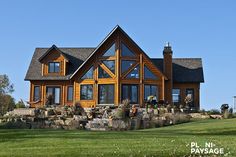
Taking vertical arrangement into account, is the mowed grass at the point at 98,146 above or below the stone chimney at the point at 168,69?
below

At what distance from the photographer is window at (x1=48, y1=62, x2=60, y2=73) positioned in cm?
4412

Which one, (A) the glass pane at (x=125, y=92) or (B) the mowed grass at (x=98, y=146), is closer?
(B) the mowed grass at (x=98, y=146)

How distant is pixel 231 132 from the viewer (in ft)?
65.6

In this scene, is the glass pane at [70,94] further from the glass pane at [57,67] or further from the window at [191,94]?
the window at [191,94]

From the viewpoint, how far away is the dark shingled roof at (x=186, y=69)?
43188mm

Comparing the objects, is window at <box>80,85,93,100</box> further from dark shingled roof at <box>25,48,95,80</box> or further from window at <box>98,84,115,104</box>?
dark shingled roof at <box>25,48,95,80</box>

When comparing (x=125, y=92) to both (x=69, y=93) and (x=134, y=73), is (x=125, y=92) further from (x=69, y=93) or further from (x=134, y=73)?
(x=69, y=93)

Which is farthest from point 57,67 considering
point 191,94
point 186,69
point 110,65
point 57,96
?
point 191,94

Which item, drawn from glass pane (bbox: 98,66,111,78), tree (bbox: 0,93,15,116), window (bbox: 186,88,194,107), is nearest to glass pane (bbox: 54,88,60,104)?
glass pane (bbox: 98,66,111,78)

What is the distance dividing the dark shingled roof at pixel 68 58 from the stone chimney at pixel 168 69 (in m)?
8.14

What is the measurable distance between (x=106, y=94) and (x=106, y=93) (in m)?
0.09

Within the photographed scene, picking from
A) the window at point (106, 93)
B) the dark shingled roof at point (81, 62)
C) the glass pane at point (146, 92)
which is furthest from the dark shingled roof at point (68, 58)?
the glass pane at point (146, 92)

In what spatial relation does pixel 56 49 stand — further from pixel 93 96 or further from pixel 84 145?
pixel 84 145

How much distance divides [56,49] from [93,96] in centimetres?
603
